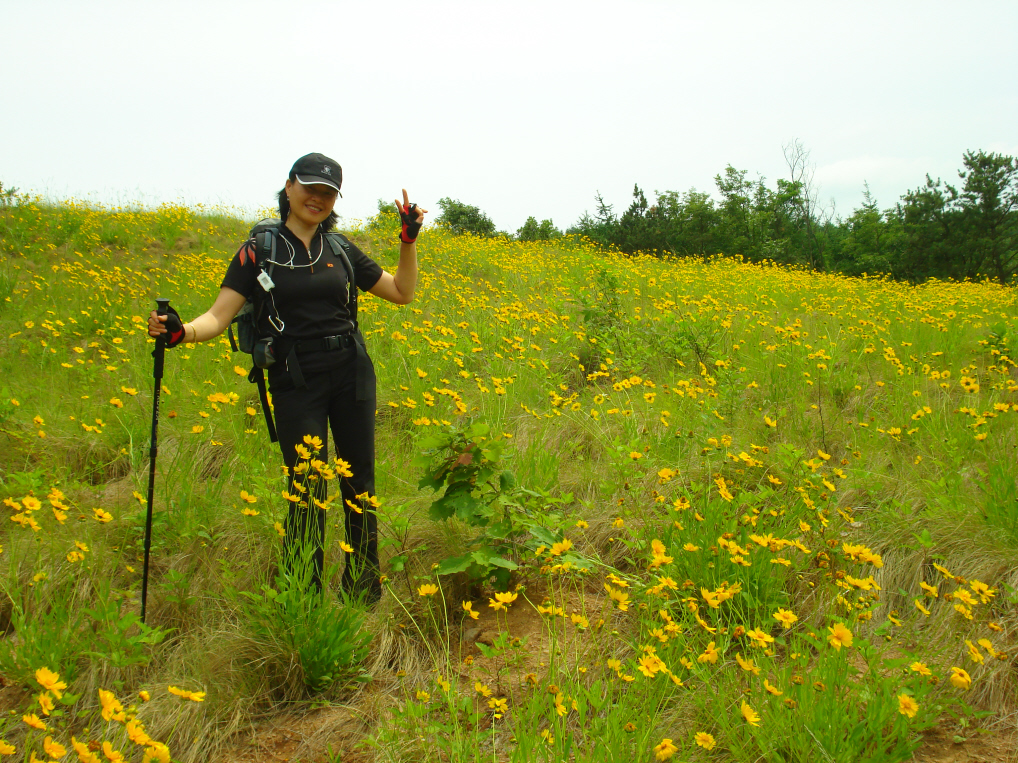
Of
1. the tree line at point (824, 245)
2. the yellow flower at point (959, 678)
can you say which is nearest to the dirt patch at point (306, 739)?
the yellow flower at point (959, 678)

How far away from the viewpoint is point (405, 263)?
2863mm

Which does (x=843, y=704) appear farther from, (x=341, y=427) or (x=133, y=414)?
(x=133, y=414)

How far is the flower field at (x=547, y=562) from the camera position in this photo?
179cm

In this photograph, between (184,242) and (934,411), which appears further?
(184,242)

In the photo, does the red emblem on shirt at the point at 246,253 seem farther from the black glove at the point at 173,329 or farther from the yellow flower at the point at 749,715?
the yellow flower at the point at 749,715

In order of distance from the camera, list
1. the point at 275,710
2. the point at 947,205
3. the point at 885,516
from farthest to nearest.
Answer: the point at 947,205 < the point at 885,516 < the point at 275,710

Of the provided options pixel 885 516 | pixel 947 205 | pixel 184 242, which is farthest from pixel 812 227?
pixel 885 516

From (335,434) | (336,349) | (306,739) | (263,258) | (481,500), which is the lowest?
(306,739)

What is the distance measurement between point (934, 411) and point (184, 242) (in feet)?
32.0

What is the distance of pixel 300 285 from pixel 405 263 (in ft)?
1.76

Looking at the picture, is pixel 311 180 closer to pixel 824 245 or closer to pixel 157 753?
pixel 157 753

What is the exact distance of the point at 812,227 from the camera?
37.8 meters

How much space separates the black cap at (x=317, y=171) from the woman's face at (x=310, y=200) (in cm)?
2

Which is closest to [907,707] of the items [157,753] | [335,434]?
[157,753]
